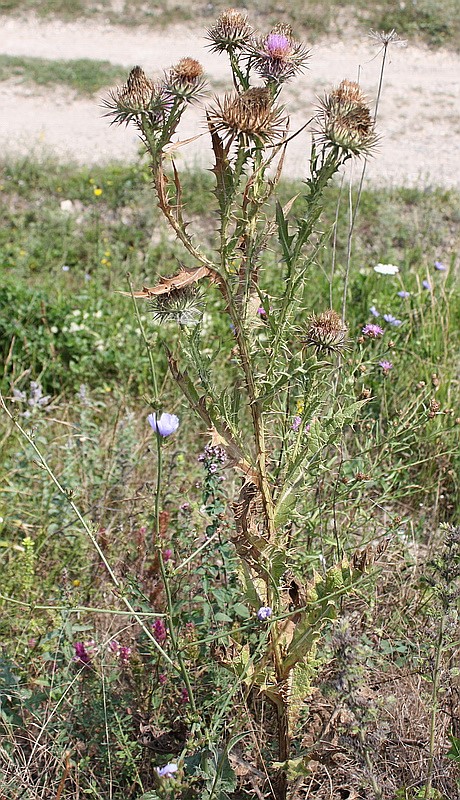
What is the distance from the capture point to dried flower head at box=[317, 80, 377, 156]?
1.43 meters

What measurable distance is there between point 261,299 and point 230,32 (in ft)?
1.71

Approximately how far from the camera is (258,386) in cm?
171

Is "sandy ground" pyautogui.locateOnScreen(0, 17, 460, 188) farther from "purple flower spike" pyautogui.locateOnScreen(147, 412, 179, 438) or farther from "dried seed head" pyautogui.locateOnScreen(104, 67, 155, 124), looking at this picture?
"dried seed head" pyautogui.locateOnScreen(104, 67, 155, 124)

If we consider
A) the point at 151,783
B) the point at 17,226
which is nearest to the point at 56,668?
the point at 151,783

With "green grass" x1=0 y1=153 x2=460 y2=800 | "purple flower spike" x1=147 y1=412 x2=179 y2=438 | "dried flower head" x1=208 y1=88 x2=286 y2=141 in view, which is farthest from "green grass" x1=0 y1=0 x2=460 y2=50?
"dried flower head" x1=208 y1=88 x2=286 y2=141

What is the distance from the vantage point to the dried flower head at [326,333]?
1.68 m

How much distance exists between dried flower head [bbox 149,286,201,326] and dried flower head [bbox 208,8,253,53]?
1.56 ft

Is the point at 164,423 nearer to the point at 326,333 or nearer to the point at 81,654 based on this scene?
the point at 326,333

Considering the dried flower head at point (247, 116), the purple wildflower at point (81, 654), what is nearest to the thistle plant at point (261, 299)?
the dried flower head at point (247, 116)

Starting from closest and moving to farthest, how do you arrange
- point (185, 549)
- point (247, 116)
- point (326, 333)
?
point (247, 116)
point (326, 333)
point (185, 549)

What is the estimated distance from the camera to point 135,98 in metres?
1.43

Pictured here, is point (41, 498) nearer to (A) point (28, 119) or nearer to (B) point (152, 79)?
(B) point (152, 79)

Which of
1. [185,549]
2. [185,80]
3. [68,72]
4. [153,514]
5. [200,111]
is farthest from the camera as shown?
[68,72]

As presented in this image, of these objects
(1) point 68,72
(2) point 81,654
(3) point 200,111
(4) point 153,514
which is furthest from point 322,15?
(2) point 81,654
